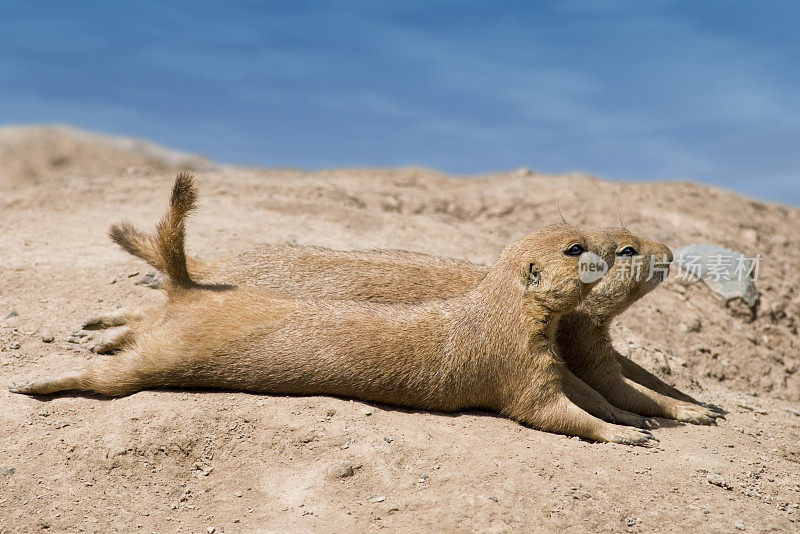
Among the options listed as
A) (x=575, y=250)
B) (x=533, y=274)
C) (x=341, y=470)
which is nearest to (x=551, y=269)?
(x=533, y=274)

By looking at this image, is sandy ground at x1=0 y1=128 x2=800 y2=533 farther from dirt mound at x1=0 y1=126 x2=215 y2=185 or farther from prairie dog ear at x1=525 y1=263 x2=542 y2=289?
dirt mound at x1=0 y1=126 x2=215 y2=185

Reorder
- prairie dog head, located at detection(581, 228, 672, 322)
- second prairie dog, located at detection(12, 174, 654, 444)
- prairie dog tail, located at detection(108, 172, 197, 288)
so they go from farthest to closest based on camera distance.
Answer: prairie dog head, located at detection(581, 228, 672, 322), prairie dog tail, located at detection(108, 172, 197, 288), second prairie dog, located at detection(12, 174, 654, 444)

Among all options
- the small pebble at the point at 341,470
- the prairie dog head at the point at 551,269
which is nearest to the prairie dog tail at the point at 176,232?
the small pebble at the point at 341,470

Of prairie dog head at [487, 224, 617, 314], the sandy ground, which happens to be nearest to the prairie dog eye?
prairie dog head at [487, 224, 617, 314]

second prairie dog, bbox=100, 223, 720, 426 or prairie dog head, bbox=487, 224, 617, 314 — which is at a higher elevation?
prairie dog head, bbox=487, 224, 617, 314

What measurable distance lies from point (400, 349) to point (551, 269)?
1.41 meters

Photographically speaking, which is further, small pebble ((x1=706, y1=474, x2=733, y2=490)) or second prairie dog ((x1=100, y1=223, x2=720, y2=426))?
second prairie dog ((x1=100, y1=223, x2=720, y2=426))

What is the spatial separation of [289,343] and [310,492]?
129 centimetres

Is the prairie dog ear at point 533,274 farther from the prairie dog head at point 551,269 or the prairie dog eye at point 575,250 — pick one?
the prairie dog eye at point 575,250

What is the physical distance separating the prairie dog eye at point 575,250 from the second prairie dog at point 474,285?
60 cm

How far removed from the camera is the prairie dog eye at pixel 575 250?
6438 millimetres

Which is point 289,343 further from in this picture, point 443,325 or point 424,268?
point 424,268

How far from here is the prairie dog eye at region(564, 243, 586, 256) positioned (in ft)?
21.1

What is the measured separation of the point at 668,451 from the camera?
6.43 m
